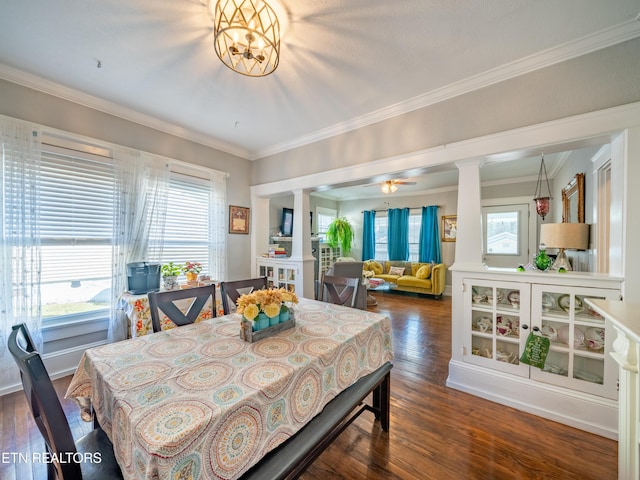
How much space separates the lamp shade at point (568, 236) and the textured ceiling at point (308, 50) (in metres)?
1.32

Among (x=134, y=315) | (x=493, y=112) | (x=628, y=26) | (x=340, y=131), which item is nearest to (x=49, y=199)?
(x=134, y=315)

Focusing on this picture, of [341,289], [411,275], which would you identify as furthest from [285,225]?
[411,275]

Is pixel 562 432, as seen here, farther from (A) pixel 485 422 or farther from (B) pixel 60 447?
(B) pixel 60 447

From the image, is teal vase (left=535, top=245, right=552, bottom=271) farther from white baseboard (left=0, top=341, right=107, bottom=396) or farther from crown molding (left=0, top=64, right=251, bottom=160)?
white baseboard (left=0, top=341, right=107, bottom=396)

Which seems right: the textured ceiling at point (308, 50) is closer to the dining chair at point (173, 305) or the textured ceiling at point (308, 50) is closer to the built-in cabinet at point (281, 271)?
the dining chair at point (173, 305)

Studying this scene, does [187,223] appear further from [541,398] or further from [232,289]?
[541,398]

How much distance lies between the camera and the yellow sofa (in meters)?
5.62

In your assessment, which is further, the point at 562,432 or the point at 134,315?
the point at 134,315

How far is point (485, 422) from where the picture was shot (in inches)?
72.7

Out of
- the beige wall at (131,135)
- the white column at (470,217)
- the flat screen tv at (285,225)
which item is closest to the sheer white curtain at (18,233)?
the beige wall at (131,135)

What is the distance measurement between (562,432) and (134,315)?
353 centimetres

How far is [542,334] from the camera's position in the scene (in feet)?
6.52

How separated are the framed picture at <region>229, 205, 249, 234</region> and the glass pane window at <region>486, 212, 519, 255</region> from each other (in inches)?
208

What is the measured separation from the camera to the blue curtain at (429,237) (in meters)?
6.32
